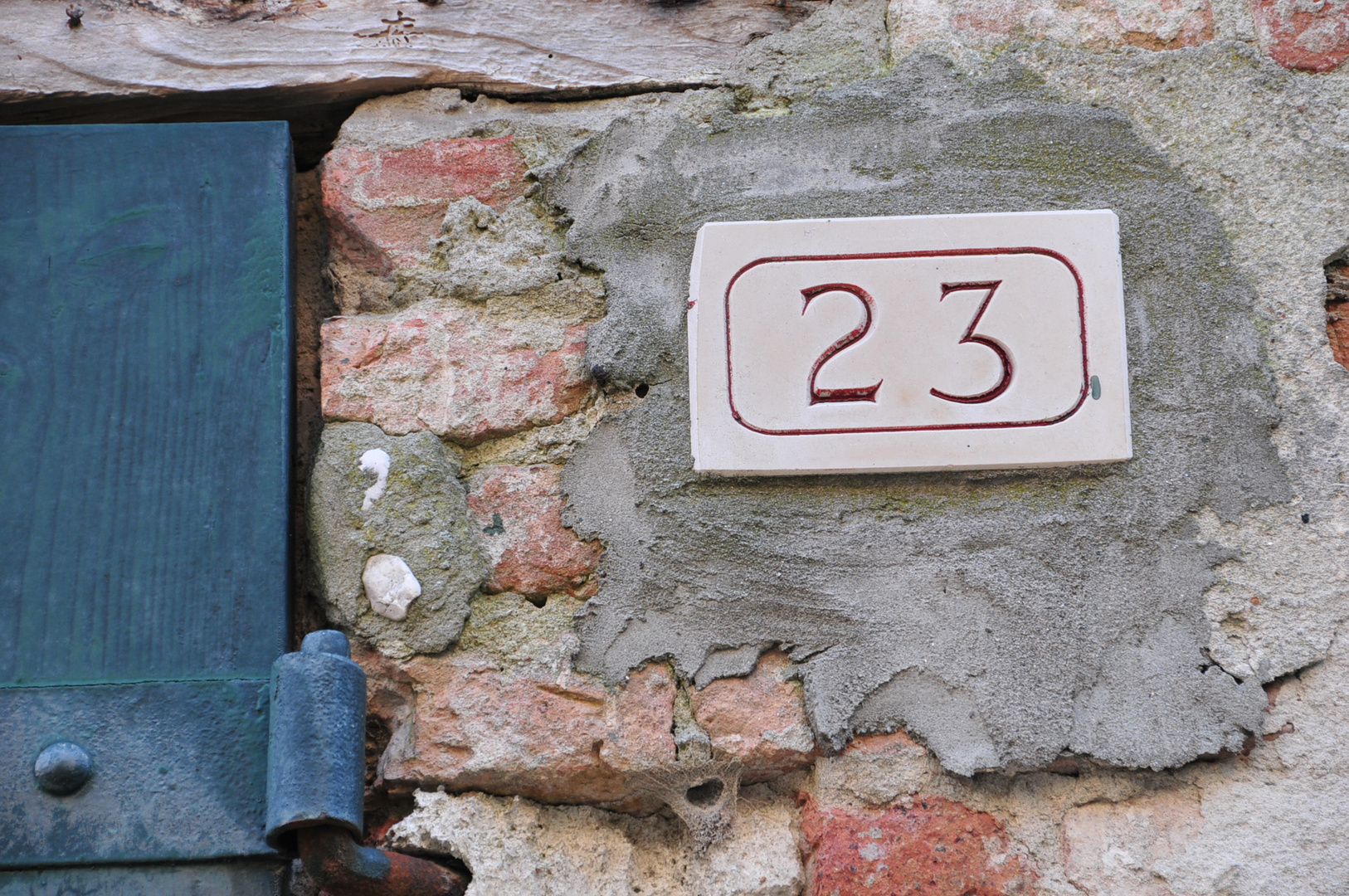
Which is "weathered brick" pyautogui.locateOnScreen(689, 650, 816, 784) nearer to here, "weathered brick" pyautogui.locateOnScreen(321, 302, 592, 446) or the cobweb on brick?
the cobweb on brick

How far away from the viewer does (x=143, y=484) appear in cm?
100

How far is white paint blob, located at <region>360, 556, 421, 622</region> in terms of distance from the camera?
1.00 meters

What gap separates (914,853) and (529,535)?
47 cm

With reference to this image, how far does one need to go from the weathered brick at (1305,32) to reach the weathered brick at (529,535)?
907mm

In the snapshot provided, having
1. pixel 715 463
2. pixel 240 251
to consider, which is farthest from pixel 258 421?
pixel 715 463

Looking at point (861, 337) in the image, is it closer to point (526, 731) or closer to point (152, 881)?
point (526, 731)

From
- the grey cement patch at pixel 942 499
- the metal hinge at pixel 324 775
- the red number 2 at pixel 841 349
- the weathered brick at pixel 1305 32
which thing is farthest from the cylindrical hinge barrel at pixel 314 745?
the weathered brick at pixel 1305 32

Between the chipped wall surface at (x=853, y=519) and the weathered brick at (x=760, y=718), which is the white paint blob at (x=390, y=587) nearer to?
the chipped wall surface at (x=853, y=519)

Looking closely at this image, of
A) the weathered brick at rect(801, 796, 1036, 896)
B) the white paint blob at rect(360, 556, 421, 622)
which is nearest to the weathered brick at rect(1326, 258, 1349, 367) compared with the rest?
the weathered brick at rect(801, 796, 1036, 896)

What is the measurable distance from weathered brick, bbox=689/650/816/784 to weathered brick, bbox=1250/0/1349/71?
2.79 ft

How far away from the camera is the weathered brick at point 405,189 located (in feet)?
3.66

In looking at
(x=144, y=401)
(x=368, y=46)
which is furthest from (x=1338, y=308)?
(x=144, y=401)

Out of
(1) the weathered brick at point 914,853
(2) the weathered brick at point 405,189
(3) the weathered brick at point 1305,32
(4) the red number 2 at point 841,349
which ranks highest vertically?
(3) the weathered brick at point 1305,32

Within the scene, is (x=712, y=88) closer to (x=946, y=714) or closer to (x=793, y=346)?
(x=793, y=346)
